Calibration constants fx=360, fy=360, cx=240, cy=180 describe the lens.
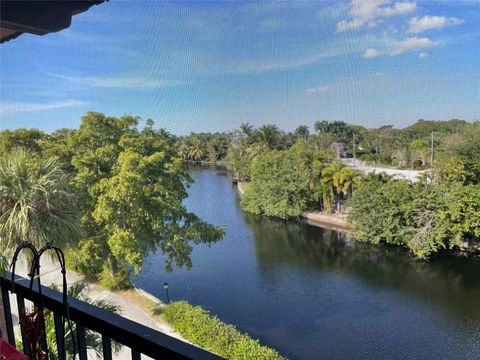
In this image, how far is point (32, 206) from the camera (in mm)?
2059

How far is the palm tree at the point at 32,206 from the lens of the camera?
190cm

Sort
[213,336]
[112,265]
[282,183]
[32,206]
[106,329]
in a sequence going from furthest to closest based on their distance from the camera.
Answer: [282,183], [112,265], [213,336], [32,206], [106,329]

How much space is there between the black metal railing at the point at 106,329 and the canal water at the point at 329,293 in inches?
161

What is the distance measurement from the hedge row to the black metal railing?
3.00m

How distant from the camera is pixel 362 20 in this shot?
4.34m

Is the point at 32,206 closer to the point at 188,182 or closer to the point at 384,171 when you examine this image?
the point at 188,182

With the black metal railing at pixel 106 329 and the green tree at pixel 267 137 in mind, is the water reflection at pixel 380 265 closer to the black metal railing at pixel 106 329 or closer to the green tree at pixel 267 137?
the green tree at pixel 267 137

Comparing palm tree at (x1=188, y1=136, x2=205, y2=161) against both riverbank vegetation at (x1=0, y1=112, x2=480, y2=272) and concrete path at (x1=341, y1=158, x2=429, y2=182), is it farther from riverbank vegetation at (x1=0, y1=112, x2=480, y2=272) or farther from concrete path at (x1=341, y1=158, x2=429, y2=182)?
concrete path at (x1=341, y1=158, x2=429, y2=182)

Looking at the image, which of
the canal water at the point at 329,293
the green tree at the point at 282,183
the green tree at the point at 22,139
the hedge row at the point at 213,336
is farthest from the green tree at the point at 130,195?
the green tree at the point at 282,183

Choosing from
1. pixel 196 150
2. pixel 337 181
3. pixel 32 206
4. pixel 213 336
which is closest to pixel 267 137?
pixel 337 181

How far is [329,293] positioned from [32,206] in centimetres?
443

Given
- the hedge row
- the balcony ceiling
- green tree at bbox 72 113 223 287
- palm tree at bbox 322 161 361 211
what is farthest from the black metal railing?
palm tree at bbox 322 161 361 211

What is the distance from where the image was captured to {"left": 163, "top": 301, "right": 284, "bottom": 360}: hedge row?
132 inches

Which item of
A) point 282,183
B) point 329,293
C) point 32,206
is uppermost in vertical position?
point 32,206
